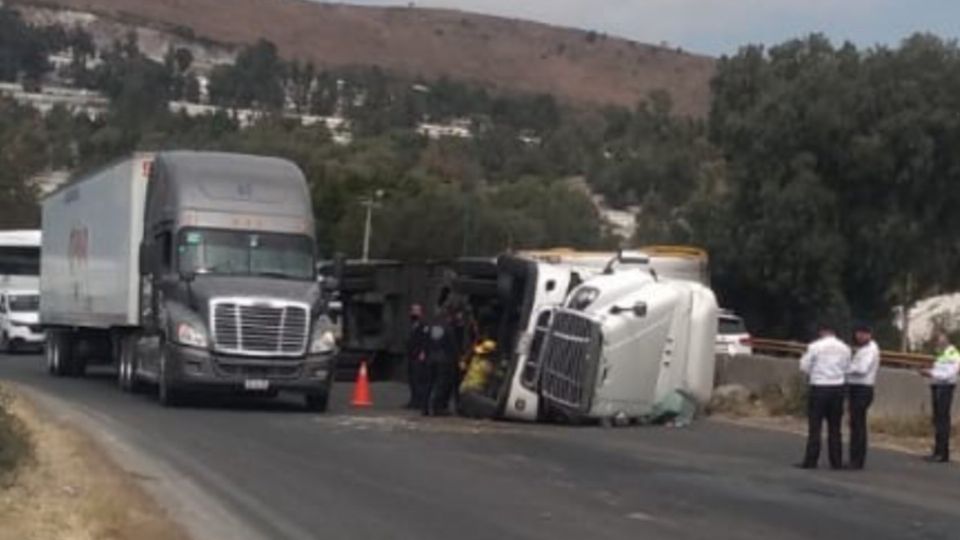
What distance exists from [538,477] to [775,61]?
131 ft

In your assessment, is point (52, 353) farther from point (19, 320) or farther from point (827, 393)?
point (827, 393)

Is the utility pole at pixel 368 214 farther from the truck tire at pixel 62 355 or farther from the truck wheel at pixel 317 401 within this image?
the truck wheel at pixel 317 401

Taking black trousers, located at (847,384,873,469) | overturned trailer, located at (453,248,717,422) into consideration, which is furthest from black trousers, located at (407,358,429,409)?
black trousers, located at (847,384,873,469)

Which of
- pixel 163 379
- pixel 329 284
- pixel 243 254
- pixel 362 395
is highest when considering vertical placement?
pixel 243 254

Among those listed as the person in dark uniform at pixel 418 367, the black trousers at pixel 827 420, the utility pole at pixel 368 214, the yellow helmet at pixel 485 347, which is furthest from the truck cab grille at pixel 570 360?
the utility pole at pixel 368 214

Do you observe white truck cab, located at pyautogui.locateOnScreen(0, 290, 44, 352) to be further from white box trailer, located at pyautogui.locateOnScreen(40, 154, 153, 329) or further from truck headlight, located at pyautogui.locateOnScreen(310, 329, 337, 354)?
truck headlight, located at pyautogui.locateOnScreen(310, 329, 337, 354)

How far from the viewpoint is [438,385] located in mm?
30078

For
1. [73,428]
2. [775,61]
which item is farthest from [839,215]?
[73,428]

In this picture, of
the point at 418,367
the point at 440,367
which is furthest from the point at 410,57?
the point at 440,367

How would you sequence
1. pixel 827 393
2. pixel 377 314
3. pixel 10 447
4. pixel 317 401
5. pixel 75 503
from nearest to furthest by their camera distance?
pixel 75 503
pixel 10 447
pixel 827 393
pixel 317 401
pixel 377 314

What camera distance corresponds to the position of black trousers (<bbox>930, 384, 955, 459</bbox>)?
23.5 metres

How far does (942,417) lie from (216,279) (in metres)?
11.7

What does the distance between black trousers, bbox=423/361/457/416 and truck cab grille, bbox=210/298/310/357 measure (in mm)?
2048

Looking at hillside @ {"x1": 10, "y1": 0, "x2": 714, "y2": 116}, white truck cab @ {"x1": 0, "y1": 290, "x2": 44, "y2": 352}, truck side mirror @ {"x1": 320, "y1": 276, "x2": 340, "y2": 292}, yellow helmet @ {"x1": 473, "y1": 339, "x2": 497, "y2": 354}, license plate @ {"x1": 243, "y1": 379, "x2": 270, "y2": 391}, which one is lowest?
white truck cab @ {"x1": 0, "y1": 290, "x2": 44, "y2": 352}
